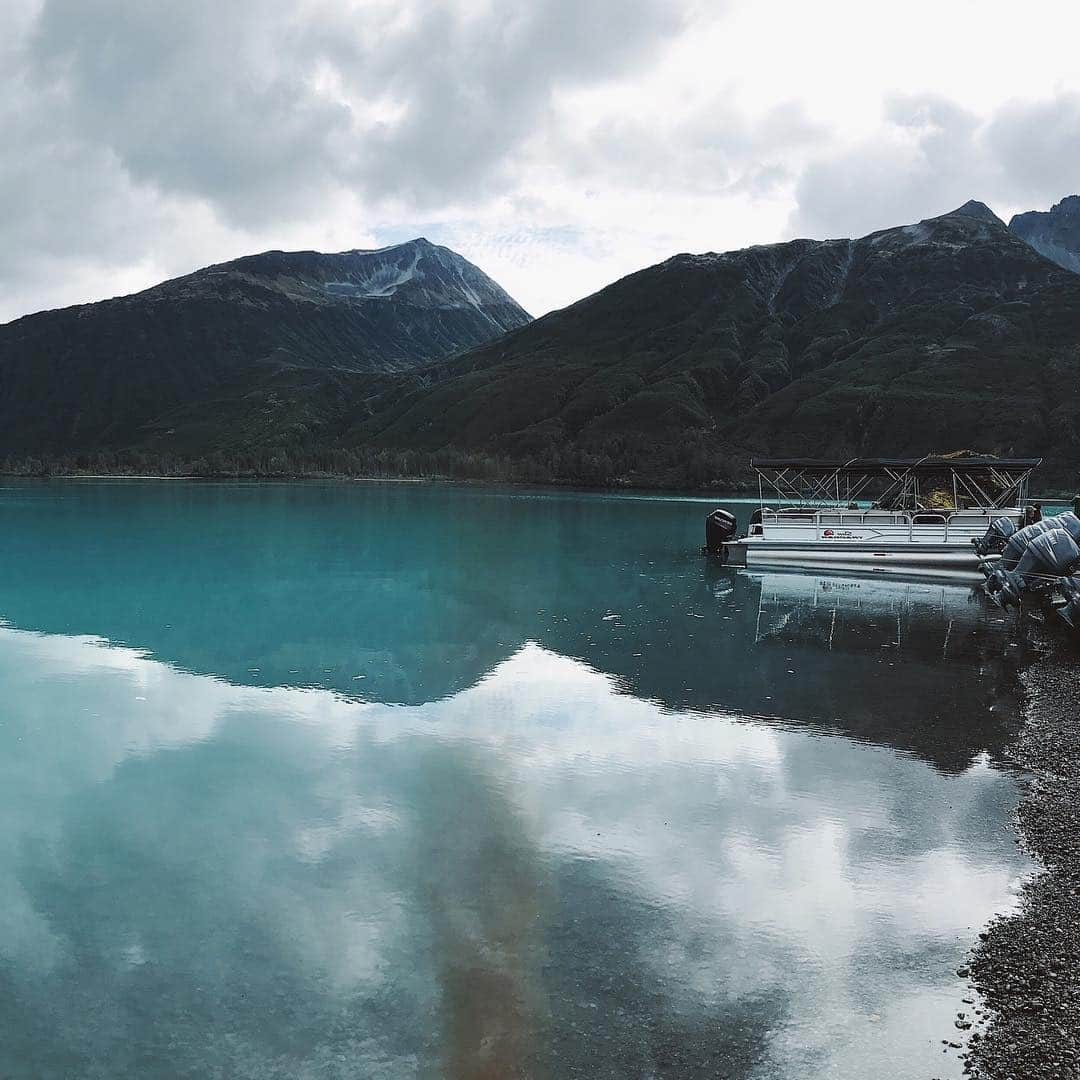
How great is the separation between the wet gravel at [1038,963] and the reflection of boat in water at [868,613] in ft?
46.1

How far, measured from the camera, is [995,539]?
50.2m

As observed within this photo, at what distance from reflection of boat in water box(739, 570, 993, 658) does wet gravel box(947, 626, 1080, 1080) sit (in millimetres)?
14046

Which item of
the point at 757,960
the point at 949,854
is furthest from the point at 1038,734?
the point at 757,960

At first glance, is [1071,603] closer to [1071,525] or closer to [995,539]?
[1071,525]

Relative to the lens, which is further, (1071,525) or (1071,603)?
(1071,525)

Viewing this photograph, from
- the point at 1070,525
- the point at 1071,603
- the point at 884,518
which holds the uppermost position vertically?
the point at 1070,525

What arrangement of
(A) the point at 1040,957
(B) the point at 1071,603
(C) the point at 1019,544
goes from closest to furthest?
1. (A) the point at 1040,957
2. (B) the point at 1071,603
3. (C) the point at 1019,544

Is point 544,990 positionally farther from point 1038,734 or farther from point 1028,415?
point 1028,415

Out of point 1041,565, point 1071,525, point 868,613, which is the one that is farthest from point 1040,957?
point 1071,525

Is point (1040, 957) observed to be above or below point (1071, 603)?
below

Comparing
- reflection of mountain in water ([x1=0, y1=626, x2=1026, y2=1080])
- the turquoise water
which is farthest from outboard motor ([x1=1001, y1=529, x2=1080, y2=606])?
reflection of mountain in water ([x1=0, y1=626, x2=1026, y2=1080])

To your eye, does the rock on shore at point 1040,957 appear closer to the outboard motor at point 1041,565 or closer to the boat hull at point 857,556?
the outboard motor at point 1041,565

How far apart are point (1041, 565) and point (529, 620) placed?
23.8m

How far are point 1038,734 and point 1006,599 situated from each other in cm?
2155
